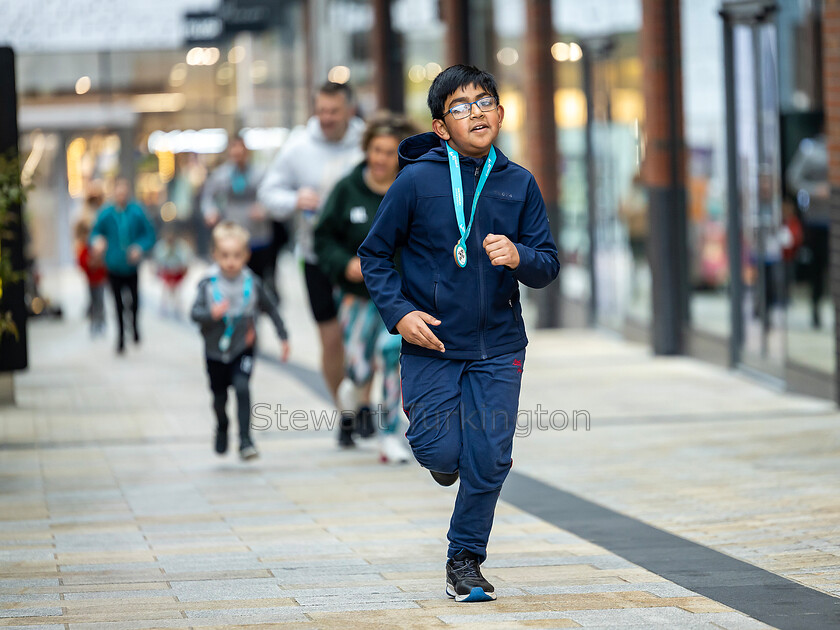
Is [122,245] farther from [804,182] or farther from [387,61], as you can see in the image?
[387,61]

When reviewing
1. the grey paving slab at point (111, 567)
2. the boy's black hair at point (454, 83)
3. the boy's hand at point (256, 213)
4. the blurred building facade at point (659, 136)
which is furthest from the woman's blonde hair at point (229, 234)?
the boy's hand at point (256, 213)

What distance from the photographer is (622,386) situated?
448 inches

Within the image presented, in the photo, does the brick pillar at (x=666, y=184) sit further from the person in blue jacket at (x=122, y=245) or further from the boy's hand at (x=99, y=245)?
the boy's hand at (x=99, y=245)

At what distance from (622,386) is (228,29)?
11.7m

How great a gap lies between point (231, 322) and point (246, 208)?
6081 mm

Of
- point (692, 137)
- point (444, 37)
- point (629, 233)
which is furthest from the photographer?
point (444, 37)

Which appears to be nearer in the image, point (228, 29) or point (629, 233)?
point (629, 233)

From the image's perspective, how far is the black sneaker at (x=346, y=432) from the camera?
9016 mm

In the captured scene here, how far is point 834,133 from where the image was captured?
31.6ft

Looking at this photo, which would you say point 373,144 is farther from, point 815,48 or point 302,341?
point 302,341

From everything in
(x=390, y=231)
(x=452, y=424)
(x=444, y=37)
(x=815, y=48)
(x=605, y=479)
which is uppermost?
(x=444, y=37)

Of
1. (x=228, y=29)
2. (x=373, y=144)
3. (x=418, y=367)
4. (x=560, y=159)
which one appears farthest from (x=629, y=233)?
(x=418, y=367)

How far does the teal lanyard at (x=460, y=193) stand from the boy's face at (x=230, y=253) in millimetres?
3278

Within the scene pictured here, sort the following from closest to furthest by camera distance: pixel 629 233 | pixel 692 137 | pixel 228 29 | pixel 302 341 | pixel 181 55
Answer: pixel 692 137 < pixel 629 233 < pixel 302 341 < pixel 228 29 < pixel 181 55
